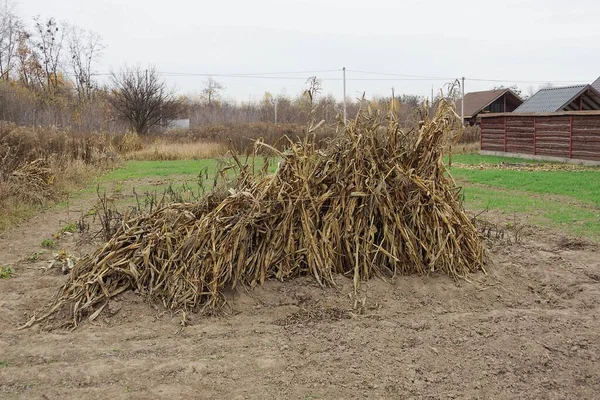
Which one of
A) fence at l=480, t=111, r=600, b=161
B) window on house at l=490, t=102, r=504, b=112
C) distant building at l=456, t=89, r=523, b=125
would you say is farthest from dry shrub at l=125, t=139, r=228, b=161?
window on house at l=490, t=102, r=504, b=112

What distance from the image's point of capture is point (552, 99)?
2767 cm

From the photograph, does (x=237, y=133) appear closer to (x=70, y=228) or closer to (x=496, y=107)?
(x=70, y=228)

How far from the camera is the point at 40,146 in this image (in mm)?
13406

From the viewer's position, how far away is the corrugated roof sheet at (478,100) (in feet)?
141

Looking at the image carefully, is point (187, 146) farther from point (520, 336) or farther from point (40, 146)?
point (520, 336)

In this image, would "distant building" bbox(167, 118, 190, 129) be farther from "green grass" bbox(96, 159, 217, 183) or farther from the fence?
the fence

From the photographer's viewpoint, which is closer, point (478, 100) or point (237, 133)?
point (237, 133)

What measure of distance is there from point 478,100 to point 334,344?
4403 centimetres

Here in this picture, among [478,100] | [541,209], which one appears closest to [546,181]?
[541,209]

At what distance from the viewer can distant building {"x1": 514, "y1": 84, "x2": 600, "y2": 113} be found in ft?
87.5

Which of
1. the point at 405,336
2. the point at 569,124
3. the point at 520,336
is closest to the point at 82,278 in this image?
the point at 405,336

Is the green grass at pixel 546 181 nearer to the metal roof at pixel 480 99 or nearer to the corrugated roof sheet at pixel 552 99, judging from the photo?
the corrugated roof sheet at pixel 552 99

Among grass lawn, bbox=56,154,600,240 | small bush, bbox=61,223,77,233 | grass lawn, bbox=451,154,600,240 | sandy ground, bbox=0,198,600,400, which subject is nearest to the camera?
sandy ground, bbox=0,198,600,400

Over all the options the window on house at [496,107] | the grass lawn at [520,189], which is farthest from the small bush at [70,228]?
the window on house at [496,107]
